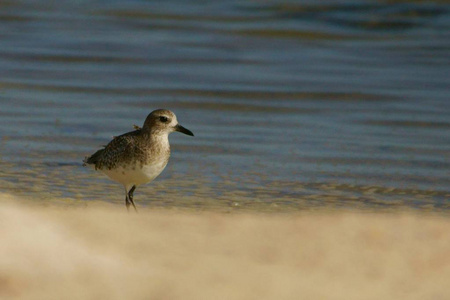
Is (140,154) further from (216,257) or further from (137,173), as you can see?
(216,257)

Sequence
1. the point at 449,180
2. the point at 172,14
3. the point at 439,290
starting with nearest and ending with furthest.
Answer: the point at 439,290 < the point at 449,180 < the point at 172,14

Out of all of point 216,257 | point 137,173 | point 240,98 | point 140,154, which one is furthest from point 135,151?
point 240,98

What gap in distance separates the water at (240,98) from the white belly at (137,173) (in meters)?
0.54

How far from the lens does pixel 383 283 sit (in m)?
4.72

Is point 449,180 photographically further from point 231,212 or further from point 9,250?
point 9,250

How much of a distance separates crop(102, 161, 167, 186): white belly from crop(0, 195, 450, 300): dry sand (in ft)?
2.54

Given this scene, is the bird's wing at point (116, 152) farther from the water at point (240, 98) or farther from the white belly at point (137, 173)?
the water at point (240, 98)

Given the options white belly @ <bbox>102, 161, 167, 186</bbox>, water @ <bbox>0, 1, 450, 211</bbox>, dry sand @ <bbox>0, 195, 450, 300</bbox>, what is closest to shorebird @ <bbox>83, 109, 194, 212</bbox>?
white belly @ <bbox>102, 161, 167, 186</bbox>

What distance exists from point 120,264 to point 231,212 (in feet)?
11.6

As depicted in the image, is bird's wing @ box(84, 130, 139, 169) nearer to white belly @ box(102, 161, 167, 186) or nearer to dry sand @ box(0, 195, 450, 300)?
white belly @ box(102, 161, 167, 186)

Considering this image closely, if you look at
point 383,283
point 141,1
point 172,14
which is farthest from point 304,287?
point 141,1

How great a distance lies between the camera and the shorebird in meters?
7.38

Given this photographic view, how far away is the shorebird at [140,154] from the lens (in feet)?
24.2

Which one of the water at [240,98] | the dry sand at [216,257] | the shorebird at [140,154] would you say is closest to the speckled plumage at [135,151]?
the shorebird at [140,154]
